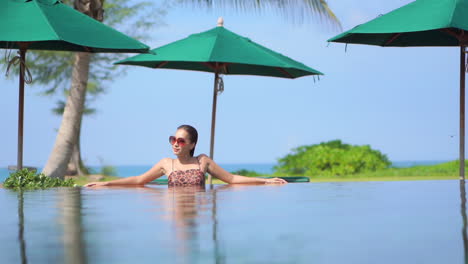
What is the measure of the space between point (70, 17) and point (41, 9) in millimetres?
416

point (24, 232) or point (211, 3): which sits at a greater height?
point (211, 3)

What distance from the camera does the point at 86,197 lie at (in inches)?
215

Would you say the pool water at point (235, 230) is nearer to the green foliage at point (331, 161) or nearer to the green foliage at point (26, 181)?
the green foliage at point (26, 181)

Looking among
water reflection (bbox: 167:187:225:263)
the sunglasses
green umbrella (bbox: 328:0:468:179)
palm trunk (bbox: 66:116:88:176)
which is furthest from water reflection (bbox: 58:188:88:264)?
palm trunk (bbox: 66:116:88:176)

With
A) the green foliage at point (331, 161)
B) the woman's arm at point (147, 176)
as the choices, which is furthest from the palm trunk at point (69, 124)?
the green foliage at point (331, 161)

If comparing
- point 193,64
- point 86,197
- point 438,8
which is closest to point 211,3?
point 193,64

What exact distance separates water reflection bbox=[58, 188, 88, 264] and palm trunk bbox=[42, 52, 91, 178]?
11344mm

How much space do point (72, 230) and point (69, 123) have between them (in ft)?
44.2

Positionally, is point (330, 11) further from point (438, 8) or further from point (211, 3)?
point (438, 8)

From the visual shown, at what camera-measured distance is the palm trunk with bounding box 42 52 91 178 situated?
1620cm

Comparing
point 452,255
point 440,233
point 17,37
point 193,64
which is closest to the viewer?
point 452,255

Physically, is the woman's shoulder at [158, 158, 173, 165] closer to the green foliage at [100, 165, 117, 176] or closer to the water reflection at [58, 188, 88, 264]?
the water reflection at [58, 188, 88, 264]

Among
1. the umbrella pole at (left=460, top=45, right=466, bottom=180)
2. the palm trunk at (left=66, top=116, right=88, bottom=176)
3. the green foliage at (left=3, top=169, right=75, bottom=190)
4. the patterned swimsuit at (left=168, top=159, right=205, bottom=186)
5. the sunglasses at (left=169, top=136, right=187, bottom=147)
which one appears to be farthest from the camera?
the palm trunk at (left=66, top=116, right=88, bottom=176)

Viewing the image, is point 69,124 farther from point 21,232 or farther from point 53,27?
point 21,232
